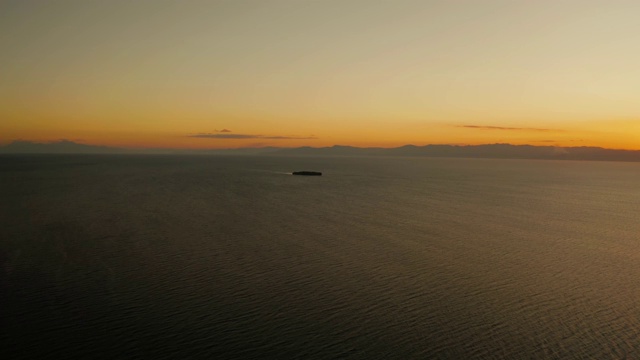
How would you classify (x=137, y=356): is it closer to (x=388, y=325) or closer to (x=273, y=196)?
(x=388, y=325)

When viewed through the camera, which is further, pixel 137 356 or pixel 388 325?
pixel 388 325

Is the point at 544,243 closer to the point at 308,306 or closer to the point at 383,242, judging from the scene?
the point at 383,242

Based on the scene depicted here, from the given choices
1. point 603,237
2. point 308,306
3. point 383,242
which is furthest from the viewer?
point 603,237

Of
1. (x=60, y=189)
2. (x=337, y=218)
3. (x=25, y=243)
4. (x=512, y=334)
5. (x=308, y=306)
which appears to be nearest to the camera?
(x=512, y=334)

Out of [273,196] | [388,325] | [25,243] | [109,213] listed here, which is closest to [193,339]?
[388,325]

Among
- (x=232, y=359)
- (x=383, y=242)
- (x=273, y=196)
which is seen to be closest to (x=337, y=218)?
(x=383, y=242)

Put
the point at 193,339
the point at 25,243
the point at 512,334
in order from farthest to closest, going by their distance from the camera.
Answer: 1. the point at 25,243
2. the point at 512,334
3. the point at 193,339
